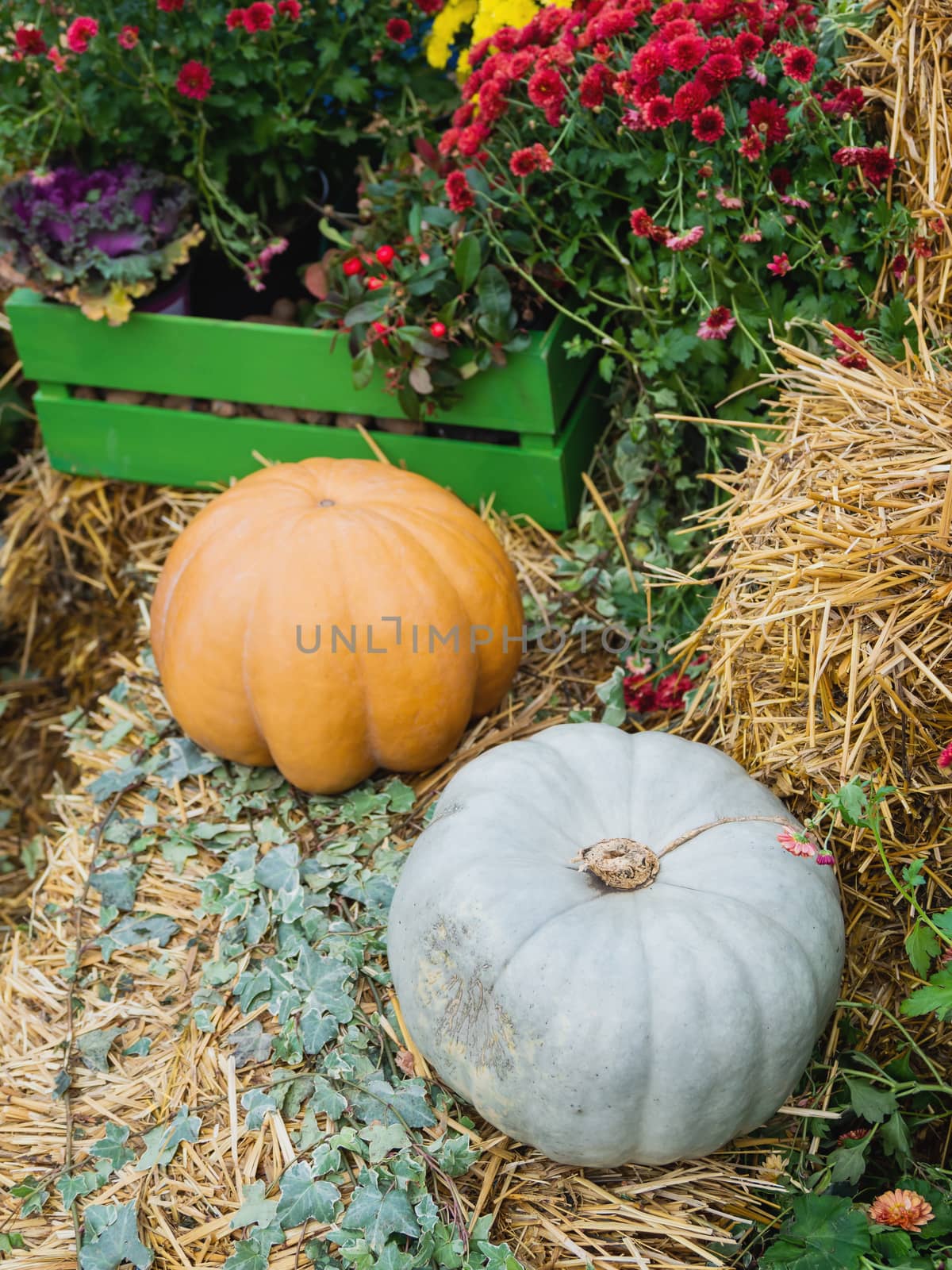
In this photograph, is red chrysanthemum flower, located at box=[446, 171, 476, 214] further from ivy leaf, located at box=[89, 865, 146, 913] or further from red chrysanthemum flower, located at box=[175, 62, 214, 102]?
ivy leaf, located at box=[89, 865, 146, 913]

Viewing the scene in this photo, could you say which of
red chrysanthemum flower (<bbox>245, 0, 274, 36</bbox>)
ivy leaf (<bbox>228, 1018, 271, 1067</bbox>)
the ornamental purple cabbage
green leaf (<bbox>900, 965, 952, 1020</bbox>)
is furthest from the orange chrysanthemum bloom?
red chrysanthemum flower (<bbox>245, 0, 274, 36</bbox>)


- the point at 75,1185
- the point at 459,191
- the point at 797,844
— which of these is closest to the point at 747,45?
the point at 459,191

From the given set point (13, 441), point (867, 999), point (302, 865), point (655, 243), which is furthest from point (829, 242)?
point (13, 441)

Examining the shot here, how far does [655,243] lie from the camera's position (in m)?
2.29

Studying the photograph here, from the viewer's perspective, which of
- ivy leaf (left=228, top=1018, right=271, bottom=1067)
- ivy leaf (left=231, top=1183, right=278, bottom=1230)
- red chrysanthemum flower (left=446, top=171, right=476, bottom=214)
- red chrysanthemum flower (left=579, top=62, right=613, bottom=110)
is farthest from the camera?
red chrysanthemum flower (left=446, top=171, right=476, bottom=214)

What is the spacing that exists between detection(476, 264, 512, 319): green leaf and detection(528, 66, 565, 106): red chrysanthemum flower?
1.27ft

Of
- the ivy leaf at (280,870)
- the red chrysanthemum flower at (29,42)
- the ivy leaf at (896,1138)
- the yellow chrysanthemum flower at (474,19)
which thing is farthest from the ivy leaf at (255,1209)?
the red chrysanthemum flower at (29,42)

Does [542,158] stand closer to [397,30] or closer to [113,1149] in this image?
[397,30]

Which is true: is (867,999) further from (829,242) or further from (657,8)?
(657,8)

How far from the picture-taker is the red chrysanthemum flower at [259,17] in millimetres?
2377

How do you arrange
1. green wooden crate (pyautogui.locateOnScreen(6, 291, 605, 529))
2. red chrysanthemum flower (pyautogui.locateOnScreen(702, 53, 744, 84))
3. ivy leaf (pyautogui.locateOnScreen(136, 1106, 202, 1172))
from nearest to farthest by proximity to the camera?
ivy leaf (pyautogui.locateOnScreen(136, 1106, 202, 1172)), red chrysanthemum flower (pyautogui.locateOnScreen(702, 53, 744, 84)), green wooden crate (pyautogui.locateOnScreen(6, 291, 605, 529))

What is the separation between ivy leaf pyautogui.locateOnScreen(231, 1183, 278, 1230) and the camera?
5.28 feet

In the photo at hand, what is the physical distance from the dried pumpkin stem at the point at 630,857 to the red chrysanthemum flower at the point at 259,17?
5.96 feet

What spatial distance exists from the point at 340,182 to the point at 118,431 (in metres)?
0.89
